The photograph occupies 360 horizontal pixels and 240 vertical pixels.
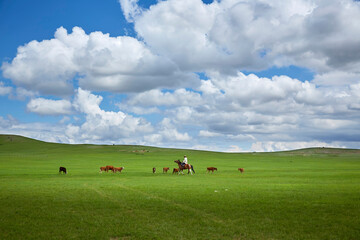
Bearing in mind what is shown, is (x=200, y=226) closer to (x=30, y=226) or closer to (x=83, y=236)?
(x=83, y=236)

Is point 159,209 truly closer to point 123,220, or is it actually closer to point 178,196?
point 123,220

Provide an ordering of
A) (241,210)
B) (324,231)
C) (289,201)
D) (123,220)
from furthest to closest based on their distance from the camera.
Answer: (289,201) → (241,210) → (123,220) → (324,231)

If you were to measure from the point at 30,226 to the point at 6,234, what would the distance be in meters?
1.16

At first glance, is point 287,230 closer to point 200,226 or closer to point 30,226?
point 200,226

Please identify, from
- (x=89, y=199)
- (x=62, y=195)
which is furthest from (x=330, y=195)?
(x=62, y=195)

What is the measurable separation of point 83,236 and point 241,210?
812 cm

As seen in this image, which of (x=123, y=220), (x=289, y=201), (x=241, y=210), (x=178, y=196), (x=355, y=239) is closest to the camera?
(x=355, y=239)

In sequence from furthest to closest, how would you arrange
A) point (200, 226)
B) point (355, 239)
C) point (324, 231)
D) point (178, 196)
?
point (178, 196), point (200, 226), point (324, 231), point (355, 239)

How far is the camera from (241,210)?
51.6 feet

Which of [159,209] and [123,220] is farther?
[159,209]

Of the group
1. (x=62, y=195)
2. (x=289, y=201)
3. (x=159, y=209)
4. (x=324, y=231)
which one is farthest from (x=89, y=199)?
(x=324, y=231)

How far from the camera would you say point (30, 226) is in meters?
12.6

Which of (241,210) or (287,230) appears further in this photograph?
(241,210)

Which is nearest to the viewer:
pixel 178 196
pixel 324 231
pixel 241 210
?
pixel 324 231
